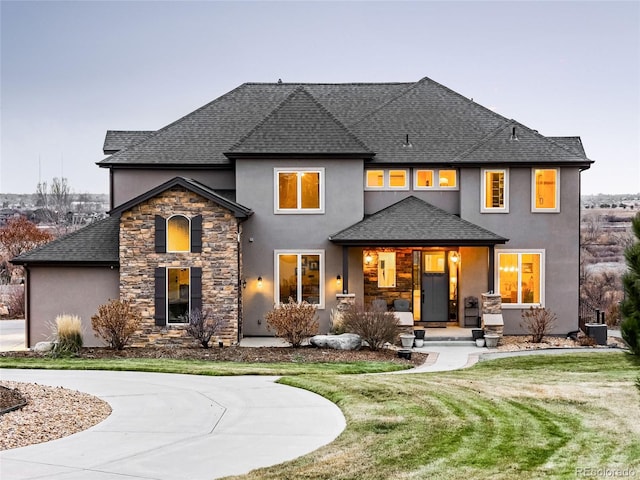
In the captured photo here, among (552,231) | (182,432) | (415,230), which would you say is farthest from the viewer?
(552,231)

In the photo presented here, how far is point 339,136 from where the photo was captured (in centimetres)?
2191

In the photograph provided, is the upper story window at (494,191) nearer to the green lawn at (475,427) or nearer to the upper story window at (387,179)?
the upper story window at (387,179)

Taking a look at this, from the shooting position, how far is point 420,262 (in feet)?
73.6

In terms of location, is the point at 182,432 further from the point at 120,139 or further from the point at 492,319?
the point at 120,139

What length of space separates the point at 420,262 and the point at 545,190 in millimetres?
4260

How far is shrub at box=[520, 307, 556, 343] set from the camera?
20.3m

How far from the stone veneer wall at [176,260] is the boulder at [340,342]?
255 cm

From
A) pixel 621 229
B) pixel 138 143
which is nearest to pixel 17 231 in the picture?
pixel 138 143

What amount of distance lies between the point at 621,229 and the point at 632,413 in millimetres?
52249

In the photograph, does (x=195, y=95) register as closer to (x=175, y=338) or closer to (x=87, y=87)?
(x=87, y=87)

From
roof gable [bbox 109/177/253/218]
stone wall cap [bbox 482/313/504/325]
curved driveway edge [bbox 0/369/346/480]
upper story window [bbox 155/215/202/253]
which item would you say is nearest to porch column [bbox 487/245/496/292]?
stone wall cap [bbox 482/313/504/325]

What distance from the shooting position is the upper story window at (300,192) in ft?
71.5

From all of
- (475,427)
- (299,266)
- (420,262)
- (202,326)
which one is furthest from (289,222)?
(475,427)

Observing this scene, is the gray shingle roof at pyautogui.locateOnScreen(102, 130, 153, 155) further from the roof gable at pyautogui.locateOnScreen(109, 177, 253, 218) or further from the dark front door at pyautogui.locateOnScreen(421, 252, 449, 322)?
the dark front door at pyautogui.locateOnScreen(421, 252, 449, 322)
